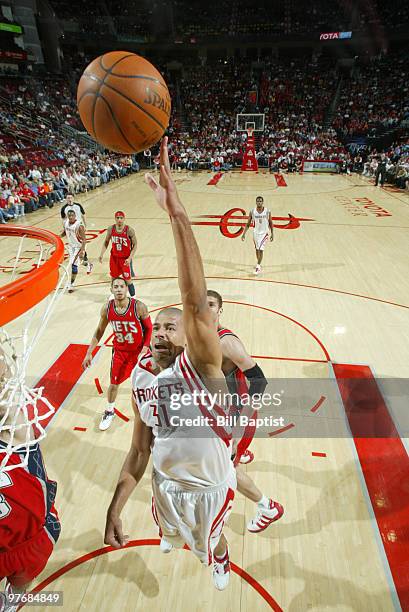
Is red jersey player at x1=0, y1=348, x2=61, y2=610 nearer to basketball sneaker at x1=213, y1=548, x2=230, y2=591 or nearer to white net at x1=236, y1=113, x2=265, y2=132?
basketball sneaker at x1=213, y1=548, x2=230, y2=591

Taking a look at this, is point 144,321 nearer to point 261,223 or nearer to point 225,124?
point 261,223

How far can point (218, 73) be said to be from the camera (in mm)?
31375

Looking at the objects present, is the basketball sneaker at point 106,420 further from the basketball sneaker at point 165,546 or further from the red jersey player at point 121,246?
the red jersey player at point 121,246

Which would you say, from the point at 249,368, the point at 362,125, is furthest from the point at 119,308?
the point at 362,125

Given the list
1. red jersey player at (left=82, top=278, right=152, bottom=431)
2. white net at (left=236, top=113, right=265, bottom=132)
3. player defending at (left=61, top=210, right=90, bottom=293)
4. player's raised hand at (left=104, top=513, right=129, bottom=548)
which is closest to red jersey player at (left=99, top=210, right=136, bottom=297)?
player defending at (left=61, top=210, right=90, bottom=293)

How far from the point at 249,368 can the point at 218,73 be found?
3378cm

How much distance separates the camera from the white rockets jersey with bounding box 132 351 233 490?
6.11ft

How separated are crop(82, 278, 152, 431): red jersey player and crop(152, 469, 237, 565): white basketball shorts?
188 cm

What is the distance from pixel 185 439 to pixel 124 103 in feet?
6.55

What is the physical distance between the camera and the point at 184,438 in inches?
76.5

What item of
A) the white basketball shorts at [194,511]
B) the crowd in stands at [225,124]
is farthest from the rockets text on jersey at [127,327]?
the crowd in stands at [225,124]

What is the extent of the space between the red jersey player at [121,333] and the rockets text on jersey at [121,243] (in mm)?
2352

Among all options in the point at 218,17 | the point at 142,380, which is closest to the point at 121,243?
the point at 142,380

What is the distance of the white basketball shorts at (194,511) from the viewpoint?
2070 millimetres
